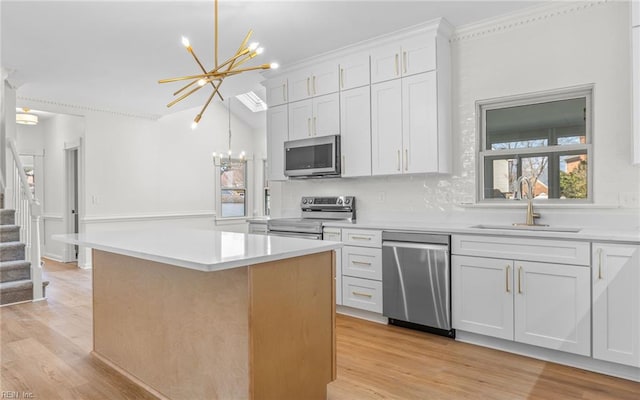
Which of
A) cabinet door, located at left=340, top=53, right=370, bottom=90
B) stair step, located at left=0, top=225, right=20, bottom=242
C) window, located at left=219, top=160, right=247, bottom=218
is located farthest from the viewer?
window, located at left=219, top=160, right=247, bottom=218

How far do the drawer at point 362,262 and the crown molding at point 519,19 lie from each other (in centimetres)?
211

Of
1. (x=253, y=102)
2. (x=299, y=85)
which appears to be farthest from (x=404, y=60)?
(x=253, y=102)

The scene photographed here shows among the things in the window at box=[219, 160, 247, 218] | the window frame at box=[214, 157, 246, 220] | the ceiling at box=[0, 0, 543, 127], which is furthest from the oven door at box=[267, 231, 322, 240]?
the window at box=[219, 160, 247, 218]

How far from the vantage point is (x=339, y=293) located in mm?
3842

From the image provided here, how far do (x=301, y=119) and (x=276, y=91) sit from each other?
1.85 feet

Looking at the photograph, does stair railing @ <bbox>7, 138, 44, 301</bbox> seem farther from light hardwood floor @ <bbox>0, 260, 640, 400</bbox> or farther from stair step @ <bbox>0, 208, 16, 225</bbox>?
light hardwood floor @ <bbox>0, 260, 640, 400</bbox>

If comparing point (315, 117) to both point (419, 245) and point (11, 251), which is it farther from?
point (11, 251)

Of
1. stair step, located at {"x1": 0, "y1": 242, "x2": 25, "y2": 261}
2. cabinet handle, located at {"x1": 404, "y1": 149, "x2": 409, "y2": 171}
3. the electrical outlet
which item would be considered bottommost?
stair step, located at {"x1": 0, "y1": 242, "x2": 25, "y2": 261}

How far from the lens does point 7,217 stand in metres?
5.01

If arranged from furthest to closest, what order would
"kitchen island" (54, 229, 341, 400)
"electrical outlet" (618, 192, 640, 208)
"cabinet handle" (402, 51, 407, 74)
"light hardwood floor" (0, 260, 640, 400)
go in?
1. "cabinet handle" (402, 51, 407, 74)
2. "electrical outlet" (618, 192, 640, 208)
3. "light hardwood floor" (0, 260, 640, 400)
4. "kitchen island" (54, 229, 341, 400)

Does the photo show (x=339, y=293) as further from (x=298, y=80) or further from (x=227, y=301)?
(x=298, y=80)

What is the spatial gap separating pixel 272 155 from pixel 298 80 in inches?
35.9

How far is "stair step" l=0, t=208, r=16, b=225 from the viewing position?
4.96m

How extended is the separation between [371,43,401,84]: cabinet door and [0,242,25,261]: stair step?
14.7 feet
